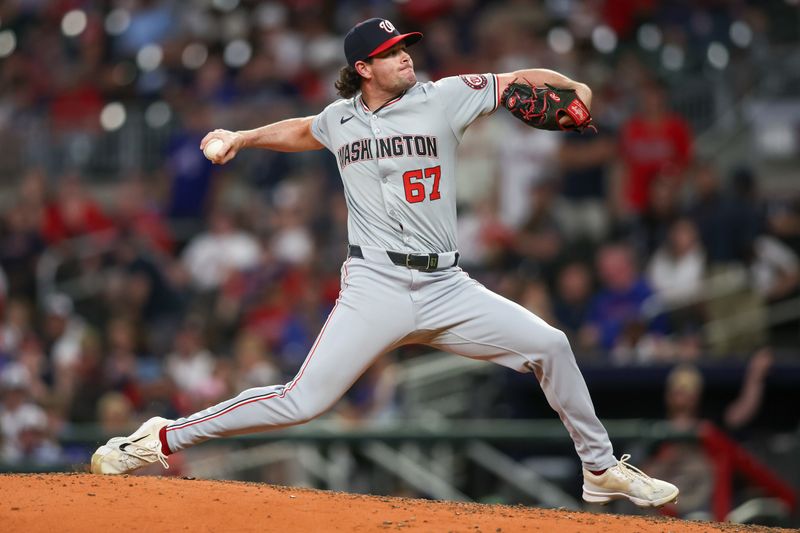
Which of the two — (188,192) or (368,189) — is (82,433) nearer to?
(188,192)

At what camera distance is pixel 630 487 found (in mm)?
5680

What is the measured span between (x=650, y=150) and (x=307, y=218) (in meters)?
Result: 3.24

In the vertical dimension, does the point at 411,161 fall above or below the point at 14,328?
above

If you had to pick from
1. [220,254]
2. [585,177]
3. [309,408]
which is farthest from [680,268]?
[309,408]

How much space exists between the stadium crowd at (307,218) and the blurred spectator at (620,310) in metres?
0.02

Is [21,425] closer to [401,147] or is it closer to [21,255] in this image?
[21,255]

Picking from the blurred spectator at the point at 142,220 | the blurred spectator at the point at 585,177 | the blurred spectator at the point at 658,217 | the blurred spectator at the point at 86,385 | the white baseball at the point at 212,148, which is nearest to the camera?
the white baseball at the point at 212,148

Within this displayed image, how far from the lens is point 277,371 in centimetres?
1030

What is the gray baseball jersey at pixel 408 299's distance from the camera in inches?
215

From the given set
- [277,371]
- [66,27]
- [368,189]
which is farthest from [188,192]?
[368,189]

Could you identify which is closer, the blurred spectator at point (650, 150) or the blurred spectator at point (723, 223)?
the blurred spectator at point (723, 223)

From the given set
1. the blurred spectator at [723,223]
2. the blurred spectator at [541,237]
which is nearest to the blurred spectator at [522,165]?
the blurred spectator at [541,237]

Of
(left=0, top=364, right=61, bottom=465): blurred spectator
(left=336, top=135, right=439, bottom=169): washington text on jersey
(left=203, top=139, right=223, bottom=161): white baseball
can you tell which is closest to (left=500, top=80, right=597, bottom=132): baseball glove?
(left=336, top=135, right=439, bottom=169): washington text on jersey

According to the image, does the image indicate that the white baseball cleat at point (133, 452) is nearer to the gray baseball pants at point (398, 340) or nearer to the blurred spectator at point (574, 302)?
the gray baseball pants at point (398, 340)
